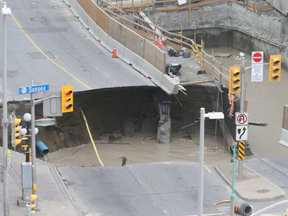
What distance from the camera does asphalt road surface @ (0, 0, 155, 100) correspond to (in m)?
37.6

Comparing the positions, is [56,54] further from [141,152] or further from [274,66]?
[274,66]

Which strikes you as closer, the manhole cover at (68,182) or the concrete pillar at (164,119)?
the manhole cover at (68,182)

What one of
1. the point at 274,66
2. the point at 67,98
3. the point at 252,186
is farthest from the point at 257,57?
the point at 67,98

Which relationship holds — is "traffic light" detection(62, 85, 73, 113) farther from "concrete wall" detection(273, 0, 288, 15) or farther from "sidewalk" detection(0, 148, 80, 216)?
"concrete wall" detection(273, 0, 288, 15)

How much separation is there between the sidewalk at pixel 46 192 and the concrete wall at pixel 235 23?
1019 inches

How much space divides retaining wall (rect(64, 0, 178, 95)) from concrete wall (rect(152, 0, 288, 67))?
8.47 metres

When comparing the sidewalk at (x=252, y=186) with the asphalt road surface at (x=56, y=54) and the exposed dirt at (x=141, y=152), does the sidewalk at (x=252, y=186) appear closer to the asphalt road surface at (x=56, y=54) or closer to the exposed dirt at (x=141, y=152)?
the exposed dirt at (x=141, y=152)

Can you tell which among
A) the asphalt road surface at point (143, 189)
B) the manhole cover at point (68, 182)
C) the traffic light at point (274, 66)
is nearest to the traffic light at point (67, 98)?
the asphalt road surface at point (143, 189)

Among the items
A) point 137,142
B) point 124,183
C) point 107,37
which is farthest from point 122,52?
point 124,183

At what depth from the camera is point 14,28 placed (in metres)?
45.5

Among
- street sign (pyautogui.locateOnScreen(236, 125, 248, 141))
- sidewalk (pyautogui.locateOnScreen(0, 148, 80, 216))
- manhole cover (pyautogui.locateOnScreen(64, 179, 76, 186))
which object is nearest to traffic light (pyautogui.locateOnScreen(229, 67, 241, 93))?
street sign (pyautogui.locateOnScreen(236, 125, 248, 141))

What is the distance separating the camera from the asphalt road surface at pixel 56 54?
123ft

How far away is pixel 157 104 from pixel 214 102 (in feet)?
9.99

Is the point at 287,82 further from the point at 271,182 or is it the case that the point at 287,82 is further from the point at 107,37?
the point at 271,182
